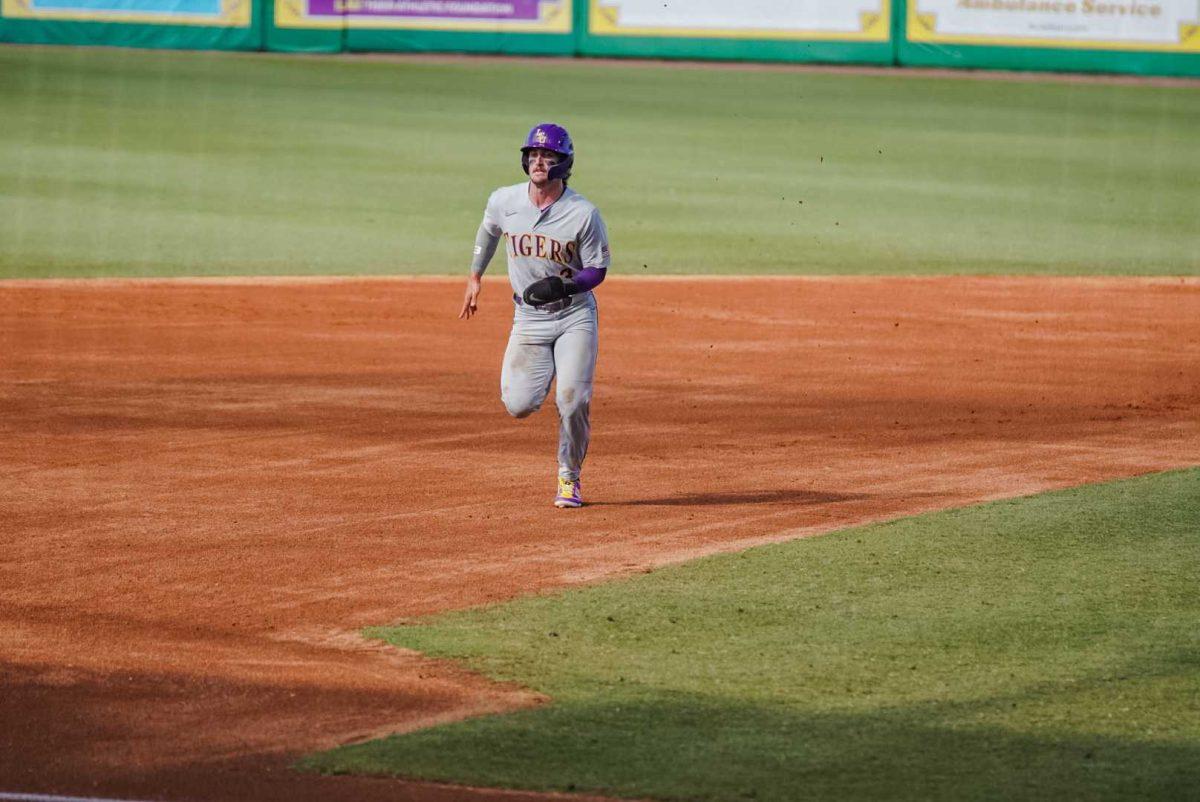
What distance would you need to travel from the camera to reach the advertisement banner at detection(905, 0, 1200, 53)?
34.5m

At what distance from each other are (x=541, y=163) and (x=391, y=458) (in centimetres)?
254

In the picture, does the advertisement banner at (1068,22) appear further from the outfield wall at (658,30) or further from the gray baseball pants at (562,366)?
the gray baseball pants at (562,366)

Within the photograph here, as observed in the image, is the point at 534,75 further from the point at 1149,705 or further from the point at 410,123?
the point at 1149,705

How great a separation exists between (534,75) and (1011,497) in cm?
2792

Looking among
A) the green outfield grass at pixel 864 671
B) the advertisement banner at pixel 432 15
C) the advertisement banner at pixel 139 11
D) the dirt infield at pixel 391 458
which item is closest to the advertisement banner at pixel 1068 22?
the advertisement banner at pixel 432 15

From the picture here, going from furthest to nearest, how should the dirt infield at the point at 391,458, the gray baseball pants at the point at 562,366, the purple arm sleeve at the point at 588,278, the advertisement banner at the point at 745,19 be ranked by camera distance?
the advertisement banner at the point at 745,19, the gray baseball pants at the point at 562,366, the purple arm sleeve at the point at 588,278, the dirt infield at the point at 391,458

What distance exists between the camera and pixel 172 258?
21734 mm

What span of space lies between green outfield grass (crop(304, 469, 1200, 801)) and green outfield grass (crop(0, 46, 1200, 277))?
12809mm

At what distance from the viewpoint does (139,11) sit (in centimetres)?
3594

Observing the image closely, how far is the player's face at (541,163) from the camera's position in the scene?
9641mm

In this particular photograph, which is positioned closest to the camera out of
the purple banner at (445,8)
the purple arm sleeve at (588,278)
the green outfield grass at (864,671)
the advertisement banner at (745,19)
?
the green outfield grass at (864,671)

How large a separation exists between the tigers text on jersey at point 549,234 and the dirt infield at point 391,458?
1.31 m

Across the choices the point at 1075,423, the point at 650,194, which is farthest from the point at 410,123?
the point at 1075,423

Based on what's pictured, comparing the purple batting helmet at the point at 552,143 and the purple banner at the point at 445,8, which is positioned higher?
the purple banner at the point at 445,8
